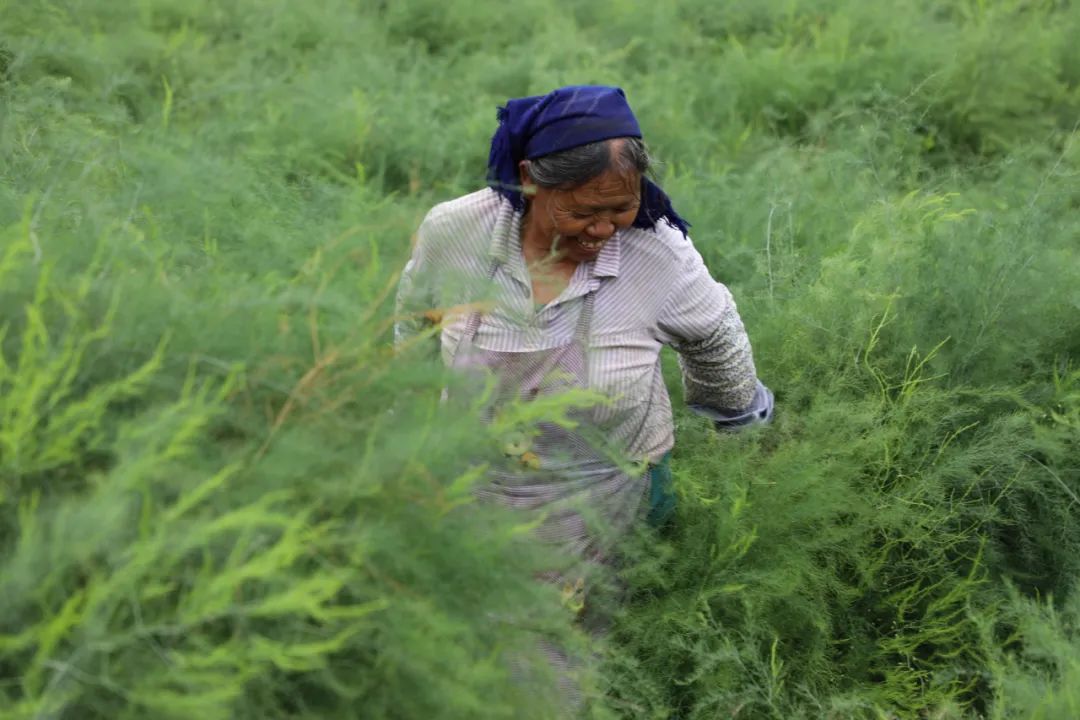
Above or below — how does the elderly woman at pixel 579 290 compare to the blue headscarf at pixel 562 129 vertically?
below

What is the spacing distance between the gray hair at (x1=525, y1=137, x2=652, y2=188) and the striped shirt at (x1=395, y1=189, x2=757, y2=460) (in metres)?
0.17

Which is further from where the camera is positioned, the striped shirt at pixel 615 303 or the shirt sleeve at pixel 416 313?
the striped shirt at pixel 615 303

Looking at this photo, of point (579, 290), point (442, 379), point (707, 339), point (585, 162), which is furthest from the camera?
point (707, 339)

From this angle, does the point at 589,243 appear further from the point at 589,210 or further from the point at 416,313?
the point at 416,313

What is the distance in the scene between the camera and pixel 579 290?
9.05ft

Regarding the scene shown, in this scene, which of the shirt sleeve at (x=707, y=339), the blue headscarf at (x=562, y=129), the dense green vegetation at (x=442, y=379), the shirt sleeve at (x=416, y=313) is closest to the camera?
the dense green vegetation at (x=442, y=379)

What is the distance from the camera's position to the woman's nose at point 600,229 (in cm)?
270

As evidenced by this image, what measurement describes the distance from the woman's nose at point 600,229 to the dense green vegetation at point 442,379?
463mm

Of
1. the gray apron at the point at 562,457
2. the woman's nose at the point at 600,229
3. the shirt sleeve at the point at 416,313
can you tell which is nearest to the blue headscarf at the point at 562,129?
the woman's nose at the point at 600,229

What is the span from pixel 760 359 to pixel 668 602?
918 millimetres

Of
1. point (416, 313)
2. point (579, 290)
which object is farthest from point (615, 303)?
point (416, 313)

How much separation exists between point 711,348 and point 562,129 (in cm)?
66

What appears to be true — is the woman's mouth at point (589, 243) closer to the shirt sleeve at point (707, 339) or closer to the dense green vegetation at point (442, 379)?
the shirt sleeve at point (707, 339)

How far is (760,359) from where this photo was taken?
370cm
